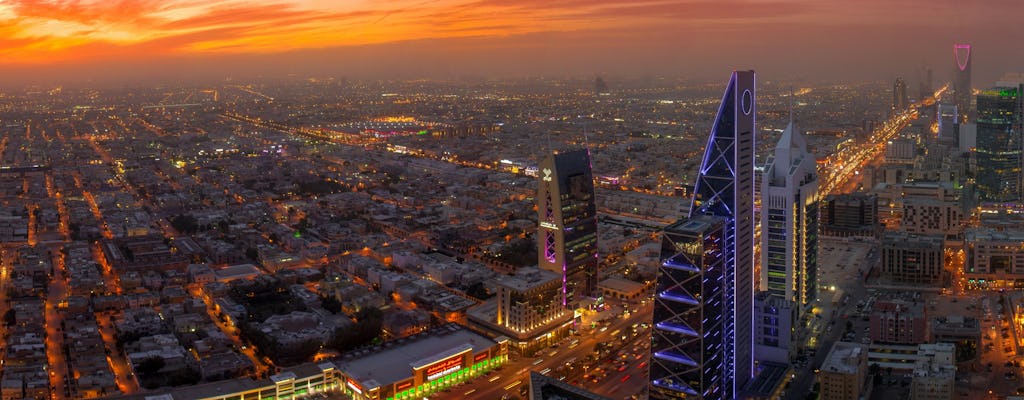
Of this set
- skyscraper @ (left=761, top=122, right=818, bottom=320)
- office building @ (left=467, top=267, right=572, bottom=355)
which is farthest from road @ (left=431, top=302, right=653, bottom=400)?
skyscraper @ (left=761, top=122, right=818, bottom=320)

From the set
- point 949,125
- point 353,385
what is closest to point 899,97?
point 949,125

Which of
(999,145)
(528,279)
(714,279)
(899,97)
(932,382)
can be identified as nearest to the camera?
(714,279)

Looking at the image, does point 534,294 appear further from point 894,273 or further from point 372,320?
point 894,273

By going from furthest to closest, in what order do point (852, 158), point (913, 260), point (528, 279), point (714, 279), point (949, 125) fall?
point (949, 125), point (852, 158), point (913, 260), point (528, 279), point (714, 279)

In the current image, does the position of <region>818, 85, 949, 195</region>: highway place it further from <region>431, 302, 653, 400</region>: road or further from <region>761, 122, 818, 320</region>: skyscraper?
<region>431, 302, 653, 400</region>: road

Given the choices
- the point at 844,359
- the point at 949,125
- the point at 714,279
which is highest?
the point at 714,279

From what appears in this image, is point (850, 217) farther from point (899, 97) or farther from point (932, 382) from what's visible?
point (899, 97)

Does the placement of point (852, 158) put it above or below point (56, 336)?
below
